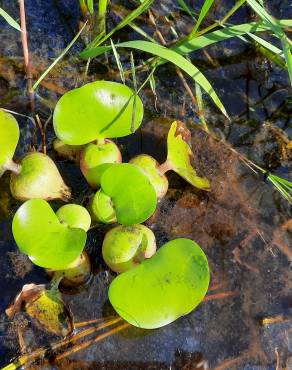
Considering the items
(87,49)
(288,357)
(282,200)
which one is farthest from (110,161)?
(288,357)

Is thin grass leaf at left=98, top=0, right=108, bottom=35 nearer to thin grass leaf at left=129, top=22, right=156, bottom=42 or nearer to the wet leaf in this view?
thin grass leaf at left=129, top=22, right=156, bottom=42

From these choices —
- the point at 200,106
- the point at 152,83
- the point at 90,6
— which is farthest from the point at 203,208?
the point at 90,6

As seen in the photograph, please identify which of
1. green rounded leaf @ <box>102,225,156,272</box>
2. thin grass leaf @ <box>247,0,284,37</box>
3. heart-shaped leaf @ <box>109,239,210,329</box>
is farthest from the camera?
thin grass leaf @ <box>247,0,284,37</box>

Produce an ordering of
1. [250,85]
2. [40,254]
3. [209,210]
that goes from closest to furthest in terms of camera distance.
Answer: [40,254] → [209,210] → [250,85]

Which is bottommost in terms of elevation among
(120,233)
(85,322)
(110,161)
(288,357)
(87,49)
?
(288,357)

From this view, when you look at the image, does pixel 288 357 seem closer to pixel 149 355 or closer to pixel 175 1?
pixel 149 355

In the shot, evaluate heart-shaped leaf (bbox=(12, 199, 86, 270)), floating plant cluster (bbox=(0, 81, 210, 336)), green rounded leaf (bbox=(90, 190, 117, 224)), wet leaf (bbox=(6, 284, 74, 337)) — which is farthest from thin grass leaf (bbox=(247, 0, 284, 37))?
wet leaf (bbox=(6, 284, 74, 337))

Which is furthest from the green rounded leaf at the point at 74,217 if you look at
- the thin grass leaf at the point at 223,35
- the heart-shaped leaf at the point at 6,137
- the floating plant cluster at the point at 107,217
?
the thin grass leaf at the point at 223,35
